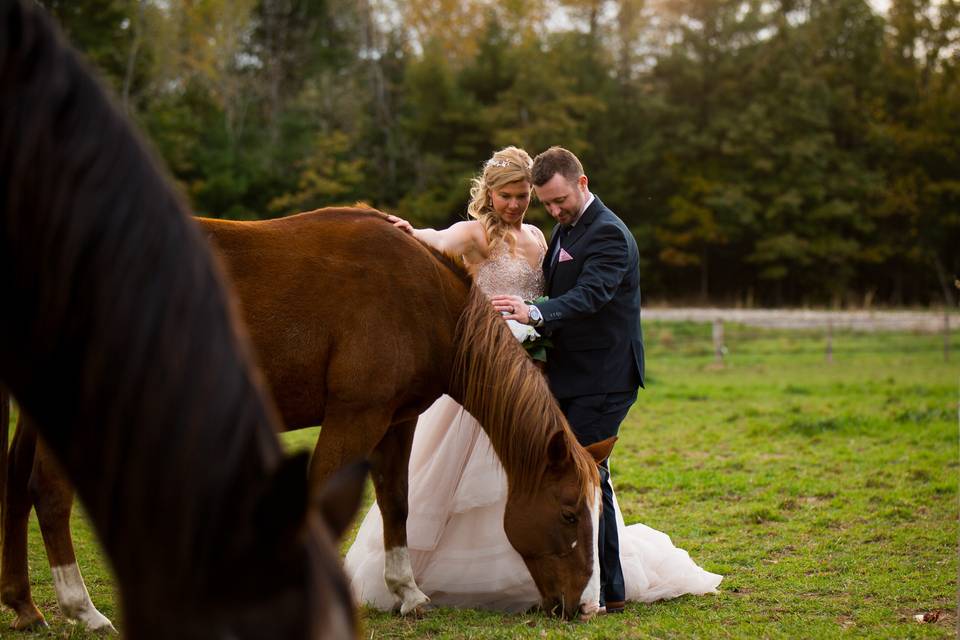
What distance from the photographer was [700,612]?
4.33m

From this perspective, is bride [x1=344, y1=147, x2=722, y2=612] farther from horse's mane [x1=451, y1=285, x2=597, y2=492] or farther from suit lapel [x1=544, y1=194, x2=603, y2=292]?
suit lapel [x1=544, y1=194, x2=603, y2=292]

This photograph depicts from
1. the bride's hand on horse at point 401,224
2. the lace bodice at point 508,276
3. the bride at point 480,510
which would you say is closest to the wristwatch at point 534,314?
the bride at point 480,510

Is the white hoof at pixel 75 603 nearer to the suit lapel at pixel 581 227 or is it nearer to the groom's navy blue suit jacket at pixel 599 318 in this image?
the groom's navy blue suit jacket at pixel 599 318

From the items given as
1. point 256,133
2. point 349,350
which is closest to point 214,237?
point 349,350

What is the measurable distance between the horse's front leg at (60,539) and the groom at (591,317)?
235cm

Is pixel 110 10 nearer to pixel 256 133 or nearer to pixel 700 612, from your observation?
pixel 256 133

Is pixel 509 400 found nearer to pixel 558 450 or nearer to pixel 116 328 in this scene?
pixel 558 450

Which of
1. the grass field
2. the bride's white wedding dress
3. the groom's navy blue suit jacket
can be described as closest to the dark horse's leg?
the grass field

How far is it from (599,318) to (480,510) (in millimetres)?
1279

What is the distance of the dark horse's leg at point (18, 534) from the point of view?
4074mm

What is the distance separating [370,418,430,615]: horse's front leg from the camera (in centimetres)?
457

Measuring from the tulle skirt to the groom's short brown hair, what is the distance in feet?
4.82

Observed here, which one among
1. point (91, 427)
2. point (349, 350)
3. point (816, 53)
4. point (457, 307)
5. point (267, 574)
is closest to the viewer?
point (267, 574)

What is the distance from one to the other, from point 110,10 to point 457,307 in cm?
2701
